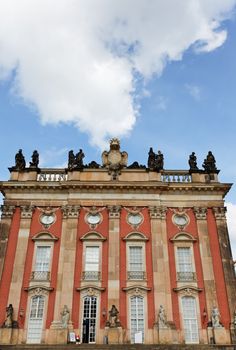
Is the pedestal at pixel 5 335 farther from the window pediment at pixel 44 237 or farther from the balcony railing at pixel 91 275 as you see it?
the window pediment at pixel 44 237

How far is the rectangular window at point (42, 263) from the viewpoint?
26547 mm

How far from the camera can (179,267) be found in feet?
89.1

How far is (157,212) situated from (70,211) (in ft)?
21.9

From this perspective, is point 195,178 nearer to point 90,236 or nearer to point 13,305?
point 90,236

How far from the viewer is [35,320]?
25141 millimetres

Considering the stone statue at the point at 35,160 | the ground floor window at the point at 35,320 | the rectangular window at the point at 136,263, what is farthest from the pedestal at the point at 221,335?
the stone statue at the point at 35,160

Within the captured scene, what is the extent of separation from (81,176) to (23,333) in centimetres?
1229

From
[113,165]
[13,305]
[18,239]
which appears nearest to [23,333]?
[13,305]

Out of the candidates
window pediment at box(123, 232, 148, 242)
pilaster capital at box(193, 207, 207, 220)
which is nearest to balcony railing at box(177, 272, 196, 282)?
window pediment at box(123, 232, 148, 242)

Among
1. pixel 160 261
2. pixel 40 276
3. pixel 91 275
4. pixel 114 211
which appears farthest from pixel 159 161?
pixel 40 276

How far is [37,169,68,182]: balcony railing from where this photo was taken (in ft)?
101

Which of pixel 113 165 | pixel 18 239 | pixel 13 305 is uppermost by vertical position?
pixel 113 165

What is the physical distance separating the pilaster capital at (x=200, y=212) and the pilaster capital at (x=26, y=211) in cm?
1262

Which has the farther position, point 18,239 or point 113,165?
point 113,165
